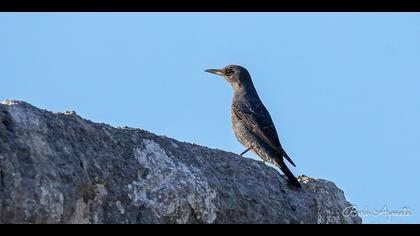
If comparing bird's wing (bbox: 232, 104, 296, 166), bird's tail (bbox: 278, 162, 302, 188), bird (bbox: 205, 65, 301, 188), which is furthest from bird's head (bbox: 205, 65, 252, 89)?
bird's tail (bbox: 278, 162, 302, 188)

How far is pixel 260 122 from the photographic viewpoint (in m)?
13.1

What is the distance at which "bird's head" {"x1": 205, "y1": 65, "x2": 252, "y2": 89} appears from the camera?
576 inches

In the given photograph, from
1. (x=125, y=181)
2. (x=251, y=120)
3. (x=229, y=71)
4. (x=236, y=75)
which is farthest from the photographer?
(x=229, y=71)

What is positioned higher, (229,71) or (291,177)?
(229,71)

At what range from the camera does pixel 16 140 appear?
23.5 feet

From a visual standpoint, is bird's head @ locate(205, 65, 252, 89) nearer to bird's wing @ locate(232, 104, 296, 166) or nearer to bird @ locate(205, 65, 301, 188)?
bird @ locate(205, 65, 301, 188)

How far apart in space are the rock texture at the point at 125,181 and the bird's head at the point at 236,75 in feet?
17.2

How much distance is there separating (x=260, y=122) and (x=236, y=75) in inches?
74.6

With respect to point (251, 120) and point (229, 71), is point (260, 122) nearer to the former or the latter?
point (251, 120)

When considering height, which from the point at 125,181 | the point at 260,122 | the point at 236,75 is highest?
the point at 236,75

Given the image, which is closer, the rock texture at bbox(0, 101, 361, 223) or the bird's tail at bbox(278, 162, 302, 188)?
the rock texture at bbox(0, 101, 361, 223)

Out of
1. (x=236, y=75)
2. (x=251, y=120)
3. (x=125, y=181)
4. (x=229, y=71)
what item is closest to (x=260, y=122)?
(x=251, y=120)

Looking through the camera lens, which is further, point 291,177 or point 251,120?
point 251,120

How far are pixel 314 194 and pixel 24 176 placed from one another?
3.58m
